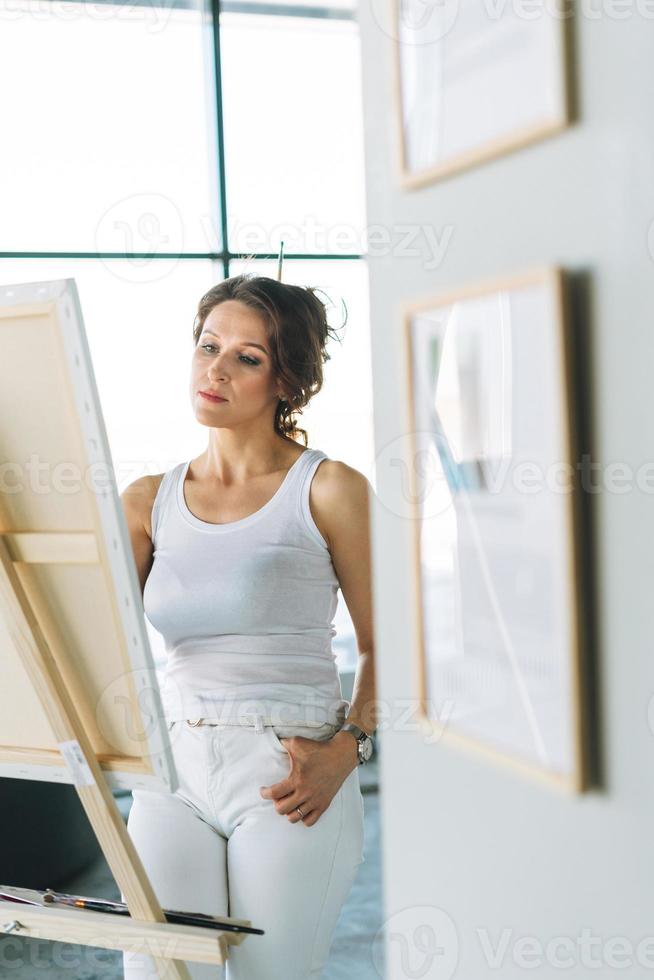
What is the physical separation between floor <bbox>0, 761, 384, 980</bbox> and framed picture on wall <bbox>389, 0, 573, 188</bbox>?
96.8 inches

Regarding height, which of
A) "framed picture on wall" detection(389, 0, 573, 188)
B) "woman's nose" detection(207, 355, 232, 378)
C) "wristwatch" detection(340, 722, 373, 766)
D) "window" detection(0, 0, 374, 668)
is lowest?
"wristwatch" detection(340, 722, 373, 766)

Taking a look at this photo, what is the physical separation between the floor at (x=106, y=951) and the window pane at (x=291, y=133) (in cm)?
249

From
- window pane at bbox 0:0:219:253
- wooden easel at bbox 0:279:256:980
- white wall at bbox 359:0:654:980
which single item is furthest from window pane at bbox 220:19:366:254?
white wall at bbox 359:0:654:980

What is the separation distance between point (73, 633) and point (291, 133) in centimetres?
358

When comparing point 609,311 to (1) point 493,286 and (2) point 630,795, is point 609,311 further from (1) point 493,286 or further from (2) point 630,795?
(2) point 630,795

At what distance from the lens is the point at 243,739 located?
159cm

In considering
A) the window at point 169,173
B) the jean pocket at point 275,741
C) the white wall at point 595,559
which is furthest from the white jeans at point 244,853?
the window at point 169,173

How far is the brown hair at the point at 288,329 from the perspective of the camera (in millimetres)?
1800

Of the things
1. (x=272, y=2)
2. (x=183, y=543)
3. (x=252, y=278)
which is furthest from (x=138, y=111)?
(x=183, y=543)

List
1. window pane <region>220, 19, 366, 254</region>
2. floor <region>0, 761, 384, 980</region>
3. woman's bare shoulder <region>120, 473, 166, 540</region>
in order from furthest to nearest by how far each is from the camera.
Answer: window pane <region>220, 19, 366, 254</region>, floor <region>0, 761, 384, 980</region>, woman's bare shoulder <region>120, 473, 166, 540</region>

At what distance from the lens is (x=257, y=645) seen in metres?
1.63

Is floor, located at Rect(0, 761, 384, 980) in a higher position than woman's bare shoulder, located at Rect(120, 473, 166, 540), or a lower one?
lower

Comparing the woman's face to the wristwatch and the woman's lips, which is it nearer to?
the woman's lips

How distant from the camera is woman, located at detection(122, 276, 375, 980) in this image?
5.07ft
